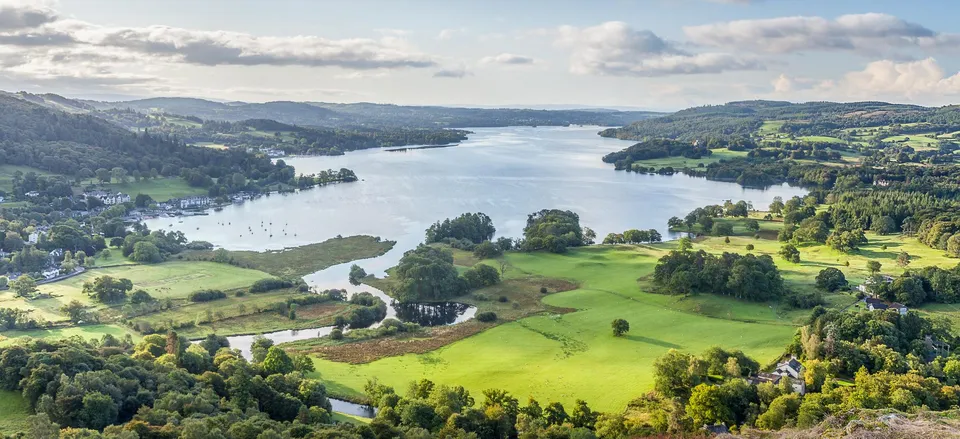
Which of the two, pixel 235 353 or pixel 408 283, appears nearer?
pixel 235 353

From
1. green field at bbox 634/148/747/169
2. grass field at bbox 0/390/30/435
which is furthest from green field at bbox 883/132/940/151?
grass field at bbox 0/390/30/435

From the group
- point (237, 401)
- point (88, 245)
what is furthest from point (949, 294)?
point (88, 245)

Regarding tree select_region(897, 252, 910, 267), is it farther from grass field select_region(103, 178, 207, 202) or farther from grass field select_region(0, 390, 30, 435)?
grass field select_region(103, 178, 207, 202)

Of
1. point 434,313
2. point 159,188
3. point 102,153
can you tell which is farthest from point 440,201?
point 102,153

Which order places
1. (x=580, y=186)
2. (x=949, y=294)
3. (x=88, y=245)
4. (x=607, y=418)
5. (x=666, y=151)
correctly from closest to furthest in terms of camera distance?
(x=607, y=418) < (x=949, y=294) < (x=88, y=245) < (x=580, y=186) < (x=666, y=151)

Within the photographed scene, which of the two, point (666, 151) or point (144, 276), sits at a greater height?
point (666, 151)

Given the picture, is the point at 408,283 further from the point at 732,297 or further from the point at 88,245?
the point at 88,245

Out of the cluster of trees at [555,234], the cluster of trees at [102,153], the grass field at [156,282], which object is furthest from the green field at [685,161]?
the grass field at [156,282]
